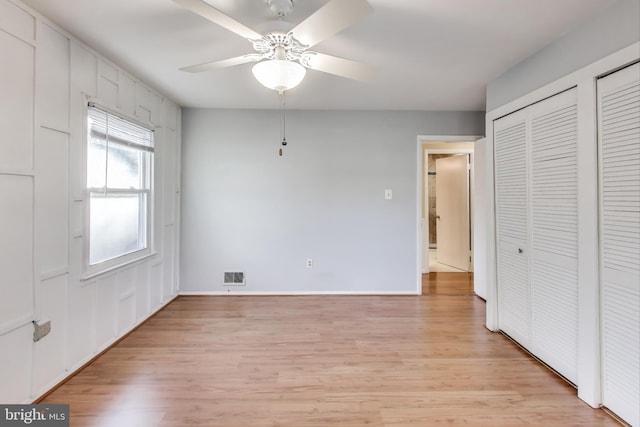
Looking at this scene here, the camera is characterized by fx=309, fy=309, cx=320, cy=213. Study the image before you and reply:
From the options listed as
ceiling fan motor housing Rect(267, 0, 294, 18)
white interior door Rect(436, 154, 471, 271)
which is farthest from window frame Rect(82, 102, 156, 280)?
white interior door Rect(436, 154, 471, 271)

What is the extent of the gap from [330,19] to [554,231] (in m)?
2.03

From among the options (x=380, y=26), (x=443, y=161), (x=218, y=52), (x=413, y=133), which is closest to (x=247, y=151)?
(x=218, y=52)

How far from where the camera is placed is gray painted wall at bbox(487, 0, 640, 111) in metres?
1.65

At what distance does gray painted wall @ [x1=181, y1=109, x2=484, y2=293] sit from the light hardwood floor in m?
0.79

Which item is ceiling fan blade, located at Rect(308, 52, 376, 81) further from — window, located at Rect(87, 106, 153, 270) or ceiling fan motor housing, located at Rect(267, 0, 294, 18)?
window, located at Rect(87, 106, 153, 270)

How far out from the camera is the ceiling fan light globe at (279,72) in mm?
1605

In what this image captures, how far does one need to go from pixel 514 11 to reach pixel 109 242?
131 inches

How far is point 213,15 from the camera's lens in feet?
4.63

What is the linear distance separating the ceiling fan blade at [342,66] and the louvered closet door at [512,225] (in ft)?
4.75

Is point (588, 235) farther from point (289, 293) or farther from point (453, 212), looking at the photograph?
point (453, 212)

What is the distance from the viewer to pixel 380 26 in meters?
1.94

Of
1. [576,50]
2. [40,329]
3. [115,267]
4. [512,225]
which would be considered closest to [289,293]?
[115,267]

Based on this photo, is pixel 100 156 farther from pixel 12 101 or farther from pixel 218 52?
pixel 218 52

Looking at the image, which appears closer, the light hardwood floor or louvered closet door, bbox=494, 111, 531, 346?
the light hardwood floor
